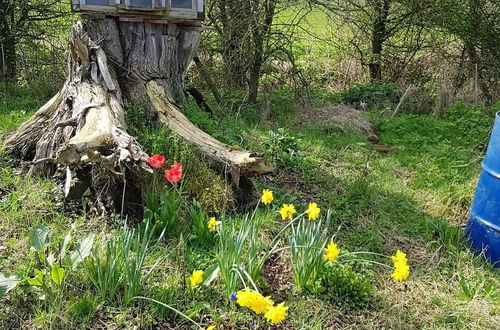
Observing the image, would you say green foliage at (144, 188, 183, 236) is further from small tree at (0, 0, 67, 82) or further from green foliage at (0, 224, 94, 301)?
small tree at (0, 0, 67, 82)

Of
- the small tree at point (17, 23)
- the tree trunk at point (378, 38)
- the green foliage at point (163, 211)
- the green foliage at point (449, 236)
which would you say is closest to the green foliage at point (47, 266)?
the green foliage at point (163, 211)

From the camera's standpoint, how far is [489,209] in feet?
11.1

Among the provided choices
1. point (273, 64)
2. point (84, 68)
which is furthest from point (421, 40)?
point (84, 68)

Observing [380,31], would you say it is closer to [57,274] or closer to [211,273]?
[211,273]

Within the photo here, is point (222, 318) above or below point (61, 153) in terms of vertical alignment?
below

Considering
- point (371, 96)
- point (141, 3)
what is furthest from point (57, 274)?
point (371, 96)

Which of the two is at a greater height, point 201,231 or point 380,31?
point 380,31

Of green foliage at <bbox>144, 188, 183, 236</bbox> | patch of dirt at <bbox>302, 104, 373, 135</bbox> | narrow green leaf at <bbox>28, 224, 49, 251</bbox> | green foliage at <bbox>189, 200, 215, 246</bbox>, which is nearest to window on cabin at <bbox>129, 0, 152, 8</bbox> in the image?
green foliage at <bbox>144, 188, 183, 236</bbox>

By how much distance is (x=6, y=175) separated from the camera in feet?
12.1

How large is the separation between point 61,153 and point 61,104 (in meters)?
1.24

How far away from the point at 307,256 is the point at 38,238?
4.60 ft

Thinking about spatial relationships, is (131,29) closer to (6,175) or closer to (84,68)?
(84,68)

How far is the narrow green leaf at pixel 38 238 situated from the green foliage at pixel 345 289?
4.90 ft

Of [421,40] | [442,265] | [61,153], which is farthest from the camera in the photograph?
[421,40]
